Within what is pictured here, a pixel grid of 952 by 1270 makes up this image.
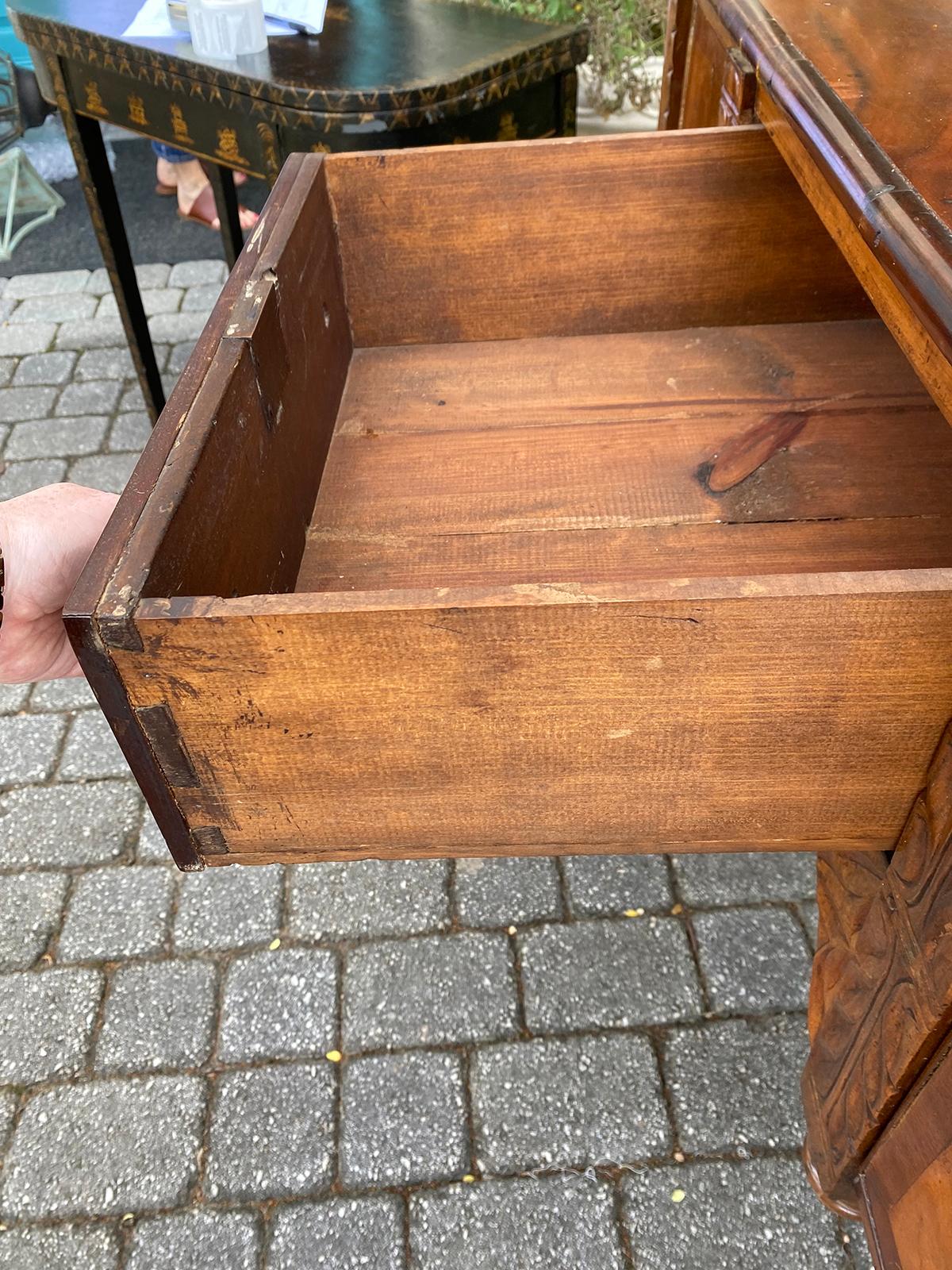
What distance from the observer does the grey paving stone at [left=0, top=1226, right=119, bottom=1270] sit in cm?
151

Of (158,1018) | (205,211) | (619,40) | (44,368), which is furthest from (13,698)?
(619,40)

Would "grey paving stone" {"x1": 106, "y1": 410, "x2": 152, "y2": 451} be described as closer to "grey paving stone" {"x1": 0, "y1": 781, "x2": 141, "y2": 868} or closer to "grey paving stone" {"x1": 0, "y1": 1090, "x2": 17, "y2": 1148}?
"grey paving stone" {"x1": 0, "y1": 781, "x2": 141, "y2": 868}

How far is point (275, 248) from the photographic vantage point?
1158mm

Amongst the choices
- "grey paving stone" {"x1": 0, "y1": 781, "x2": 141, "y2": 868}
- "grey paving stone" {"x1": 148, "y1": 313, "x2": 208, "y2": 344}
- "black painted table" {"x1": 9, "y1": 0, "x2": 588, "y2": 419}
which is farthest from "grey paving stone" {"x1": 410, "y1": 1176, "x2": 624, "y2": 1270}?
"grey paving stone" {"x1": 148, "y1": 313, "x2": 208, "y2": 344}

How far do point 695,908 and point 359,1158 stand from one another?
793 millimetres

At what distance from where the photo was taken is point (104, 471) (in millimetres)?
3111

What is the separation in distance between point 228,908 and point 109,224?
1884mm

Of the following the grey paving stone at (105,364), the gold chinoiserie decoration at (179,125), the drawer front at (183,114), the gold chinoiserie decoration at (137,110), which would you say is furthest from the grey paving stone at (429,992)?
the grey paving stone at (105,364)

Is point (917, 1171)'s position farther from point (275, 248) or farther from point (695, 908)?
point (275, 248)

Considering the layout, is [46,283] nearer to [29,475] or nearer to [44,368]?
[44,368]

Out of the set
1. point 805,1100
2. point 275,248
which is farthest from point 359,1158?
point 275,248

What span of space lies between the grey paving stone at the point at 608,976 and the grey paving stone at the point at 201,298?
117 inches

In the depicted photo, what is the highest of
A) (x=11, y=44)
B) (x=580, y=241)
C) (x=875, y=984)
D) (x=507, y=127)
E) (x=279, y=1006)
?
(x=580, y=241)

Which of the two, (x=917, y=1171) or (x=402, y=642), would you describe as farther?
(x=917, y=1171)
